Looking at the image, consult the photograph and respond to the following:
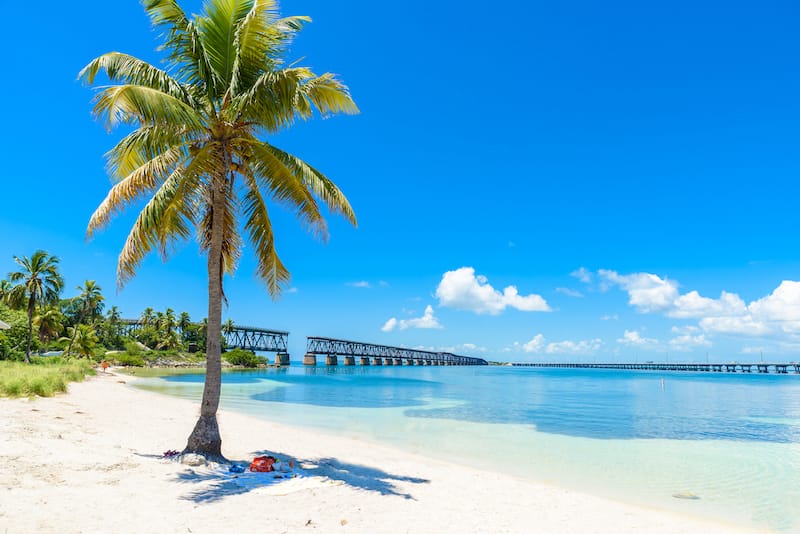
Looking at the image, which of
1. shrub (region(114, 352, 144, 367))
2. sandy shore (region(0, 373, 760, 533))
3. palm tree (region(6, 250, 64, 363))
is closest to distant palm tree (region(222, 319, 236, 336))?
shrub (region(114, 352, 144, 367))

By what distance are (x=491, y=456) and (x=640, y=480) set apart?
4.43 m

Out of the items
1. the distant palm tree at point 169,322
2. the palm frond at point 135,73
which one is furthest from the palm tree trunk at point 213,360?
the distant palm tree at point 169,322

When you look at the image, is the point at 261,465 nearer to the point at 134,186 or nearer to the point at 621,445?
the point at 134,186

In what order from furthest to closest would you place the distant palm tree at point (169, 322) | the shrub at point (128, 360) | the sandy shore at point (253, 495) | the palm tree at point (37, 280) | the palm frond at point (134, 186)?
the distant palm tree at point (169, 322) < the shrub at point (128, 360) < the palm tree at point (37, 280) < the palm frond at point (134, 186) < the sandy shore at point (253, 495)

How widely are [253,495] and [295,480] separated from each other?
1.27 m

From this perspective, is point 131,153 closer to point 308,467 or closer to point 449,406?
point 308,467

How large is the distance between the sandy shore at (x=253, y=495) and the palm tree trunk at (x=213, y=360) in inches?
20.2

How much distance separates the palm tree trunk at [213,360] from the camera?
9.30 m

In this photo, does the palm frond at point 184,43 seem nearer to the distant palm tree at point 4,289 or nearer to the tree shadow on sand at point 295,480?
the tree shadow on sand at point 295,480

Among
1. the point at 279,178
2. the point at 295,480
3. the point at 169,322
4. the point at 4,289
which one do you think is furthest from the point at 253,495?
the point at 169,322

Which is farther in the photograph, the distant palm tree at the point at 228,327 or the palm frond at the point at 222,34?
the distant palm tree at the point at 228,327

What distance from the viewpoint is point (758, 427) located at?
77.6 ft

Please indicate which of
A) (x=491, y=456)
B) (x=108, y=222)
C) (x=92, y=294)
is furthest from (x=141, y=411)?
(x=92, y=294)

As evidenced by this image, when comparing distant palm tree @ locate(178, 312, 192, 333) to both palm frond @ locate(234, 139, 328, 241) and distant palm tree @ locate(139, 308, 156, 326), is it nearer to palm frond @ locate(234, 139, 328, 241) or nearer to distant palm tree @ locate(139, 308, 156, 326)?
distant palm tree @ locate(139, 308, 156, 326)
